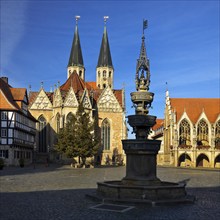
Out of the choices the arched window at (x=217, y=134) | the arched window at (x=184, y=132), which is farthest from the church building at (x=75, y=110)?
the arched window at (x=217, y=134)

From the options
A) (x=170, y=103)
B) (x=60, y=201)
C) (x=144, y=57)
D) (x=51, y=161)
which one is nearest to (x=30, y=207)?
(x=60, y=201)

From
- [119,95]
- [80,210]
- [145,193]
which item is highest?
[119,95]

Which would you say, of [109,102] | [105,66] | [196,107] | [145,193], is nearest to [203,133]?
[196,107]

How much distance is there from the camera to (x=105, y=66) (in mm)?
93000

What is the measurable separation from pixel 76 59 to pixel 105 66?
7771 millimetres

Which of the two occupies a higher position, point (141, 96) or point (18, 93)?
point (18, 93)

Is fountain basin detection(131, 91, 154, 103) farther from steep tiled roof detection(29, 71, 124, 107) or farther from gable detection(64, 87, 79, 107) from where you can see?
steep tiled roof detection(29, 71, 124, 107)

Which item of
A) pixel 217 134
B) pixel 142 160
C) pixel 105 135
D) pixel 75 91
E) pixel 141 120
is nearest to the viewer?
pixel 142 160

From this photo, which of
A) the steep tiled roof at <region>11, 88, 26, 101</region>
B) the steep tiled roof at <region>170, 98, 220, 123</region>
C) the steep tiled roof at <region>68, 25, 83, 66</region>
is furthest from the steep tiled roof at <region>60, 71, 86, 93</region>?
the steep tiled roof at <region>170, 98, 220, 123</region>

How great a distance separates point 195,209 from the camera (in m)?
12.0

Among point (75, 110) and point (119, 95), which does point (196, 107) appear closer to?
point (119, 95)

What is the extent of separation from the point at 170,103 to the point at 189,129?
8.33 meters

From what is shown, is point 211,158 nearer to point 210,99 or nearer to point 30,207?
point 210,99

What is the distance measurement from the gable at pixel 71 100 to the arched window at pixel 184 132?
21873mm
